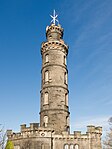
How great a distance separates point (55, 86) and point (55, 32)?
9552mm

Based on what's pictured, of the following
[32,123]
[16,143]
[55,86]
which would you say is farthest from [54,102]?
[16,143]

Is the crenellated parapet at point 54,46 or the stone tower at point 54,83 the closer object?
the stone tower at point 54,83

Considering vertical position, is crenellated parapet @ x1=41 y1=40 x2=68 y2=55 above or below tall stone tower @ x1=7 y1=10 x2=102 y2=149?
above

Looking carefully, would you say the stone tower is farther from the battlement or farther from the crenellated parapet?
the battlement

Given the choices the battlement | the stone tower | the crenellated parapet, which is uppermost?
the crenellated parapet

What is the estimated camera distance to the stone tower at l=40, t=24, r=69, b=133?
133 ft

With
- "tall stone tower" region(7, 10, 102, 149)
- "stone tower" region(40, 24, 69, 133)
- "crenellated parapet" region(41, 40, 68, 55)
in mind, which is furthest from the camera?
"crenellated parapet" region(41, 40, 68, 55)

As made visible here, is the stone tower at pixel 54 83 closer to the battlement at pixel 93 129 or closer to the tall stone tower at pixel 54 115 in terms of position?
the tall stone tower at pixel 54 115

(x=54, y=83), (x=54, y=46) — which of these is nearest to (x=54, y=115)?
(x=54, y=83)

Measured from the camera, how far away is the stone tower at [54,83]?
40.4m

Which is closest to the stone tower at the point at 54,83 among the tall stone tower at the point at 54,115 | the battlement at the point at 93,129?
the tall stone tower at the point at 54,115

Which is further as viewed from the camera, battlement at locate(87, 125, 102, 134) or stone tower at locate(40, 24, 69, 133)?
stone tower at locate(40, 24, 69, 133)

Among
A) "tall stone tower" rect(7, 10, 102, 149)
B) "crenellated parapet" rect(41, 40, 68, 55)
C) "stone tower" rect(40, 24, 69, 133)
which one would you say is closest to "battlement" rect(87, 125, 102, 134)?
"tall stone tower" rect(7, 10, 102, 149)

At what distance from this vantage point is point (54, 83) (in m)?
42.2
